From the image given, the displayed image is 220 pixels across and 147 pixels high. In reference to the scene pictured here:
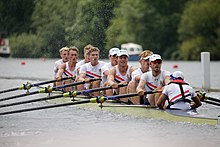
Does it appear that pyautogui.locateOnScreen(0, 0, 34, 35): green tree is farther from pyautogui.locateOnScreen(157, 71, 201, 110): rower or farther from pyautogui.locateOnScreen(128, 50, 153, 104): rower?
pyautogui.locateOnScreen(157, 71, 201, 110): rower

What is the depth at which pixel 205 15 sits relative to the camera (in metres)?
42.8

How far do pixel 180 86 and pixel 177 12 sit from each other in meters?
37.7

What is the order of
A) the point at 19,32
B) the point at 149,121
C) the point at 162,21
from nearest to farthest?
the point at 149,121, the point at 19,32, the point at 162,21

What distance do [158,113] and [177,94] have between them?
1.59 feet

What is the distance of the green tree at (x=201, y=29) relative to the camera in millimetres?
42406

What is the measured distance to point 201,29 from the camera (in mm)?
43312

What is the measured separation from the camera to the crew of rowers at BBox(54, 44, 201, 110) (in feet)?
32.8

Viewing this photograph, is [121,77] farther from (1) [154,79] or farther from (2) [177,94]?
(2) [177,94]

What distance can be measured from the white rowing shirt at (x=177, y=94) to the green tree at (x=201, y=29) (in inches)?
1273

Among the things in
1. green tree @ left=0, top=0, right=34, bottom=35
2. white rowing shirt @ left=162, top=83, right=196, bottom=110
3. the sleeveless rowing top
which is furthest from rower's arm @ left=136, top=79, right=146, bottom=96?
green tree @ left=0, top=0, right=34, bottom=35

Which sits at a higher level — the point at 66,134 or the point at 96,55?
the point at 96,55

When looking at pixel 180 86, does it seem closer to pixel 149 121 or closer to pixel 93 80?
pixel 149 121

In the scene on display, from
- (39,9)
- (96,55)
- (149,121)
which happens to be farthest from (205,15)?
(149,121)

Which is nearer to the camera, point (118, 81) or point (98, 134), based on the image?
point (98, 134)
